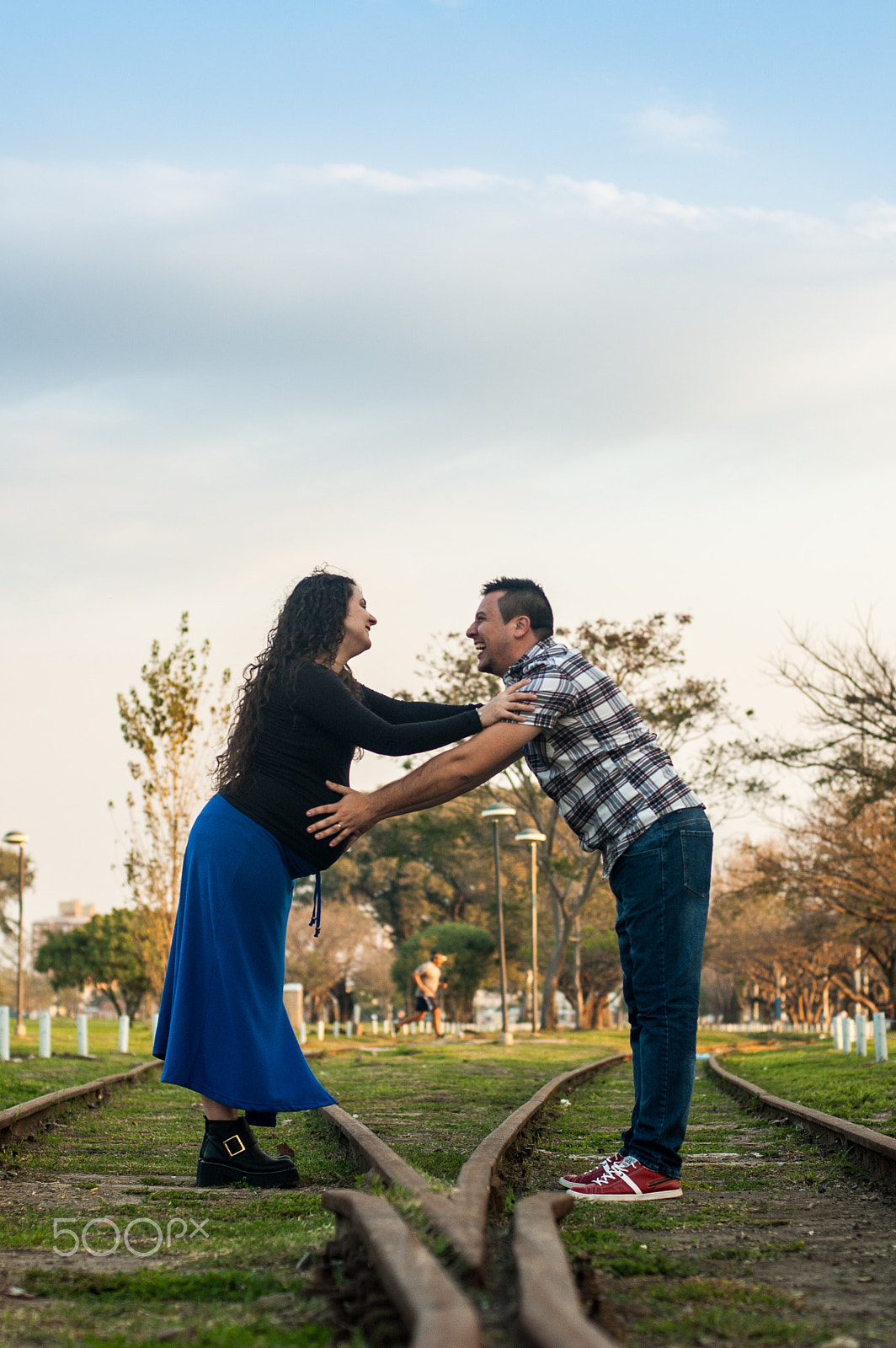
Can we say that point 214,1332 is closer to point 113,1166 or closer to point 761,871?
point 113,1166

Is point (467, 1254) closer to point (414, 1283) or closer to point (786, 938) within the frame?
point (414, 1283)

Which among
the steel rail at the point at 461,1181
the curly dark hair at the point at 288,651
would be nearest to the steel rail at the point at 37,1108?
the steel rail at the point at 461,1181

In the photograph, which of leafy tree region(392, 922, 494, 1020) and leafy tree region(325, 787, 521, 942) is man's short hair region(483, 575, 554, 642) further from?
leafy tree region(325, 787, 521, 942)

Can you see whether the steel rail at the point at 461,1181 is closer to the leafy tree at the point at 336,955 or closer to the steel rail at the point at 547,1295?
the steel rail at the point at 547,1295

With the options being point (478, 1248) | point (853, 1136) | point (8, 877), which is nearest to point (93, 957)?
point (8, 877)

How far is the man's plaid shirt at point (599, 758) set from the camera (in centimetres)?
444

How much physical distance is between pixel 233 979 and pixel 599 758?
148cm

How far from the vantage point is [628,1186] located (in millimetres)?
4051

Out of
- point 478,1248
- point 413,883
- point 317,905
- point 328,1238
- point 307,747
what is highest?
point 413,883

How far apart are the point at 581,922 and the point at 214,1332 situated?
4663 cm

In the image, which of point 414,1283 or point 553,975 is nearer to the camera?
point 414,1283

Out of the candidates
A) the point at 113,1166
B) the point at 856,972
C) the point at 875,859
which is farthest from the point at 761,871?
the point at 113,1166

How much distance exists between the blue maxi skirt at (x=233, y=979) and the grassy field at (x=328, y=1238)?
0.33 metres

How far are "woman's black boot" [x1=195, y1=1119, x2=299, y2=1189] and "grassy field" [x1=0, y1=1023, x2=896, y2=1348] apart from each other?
0.08m
